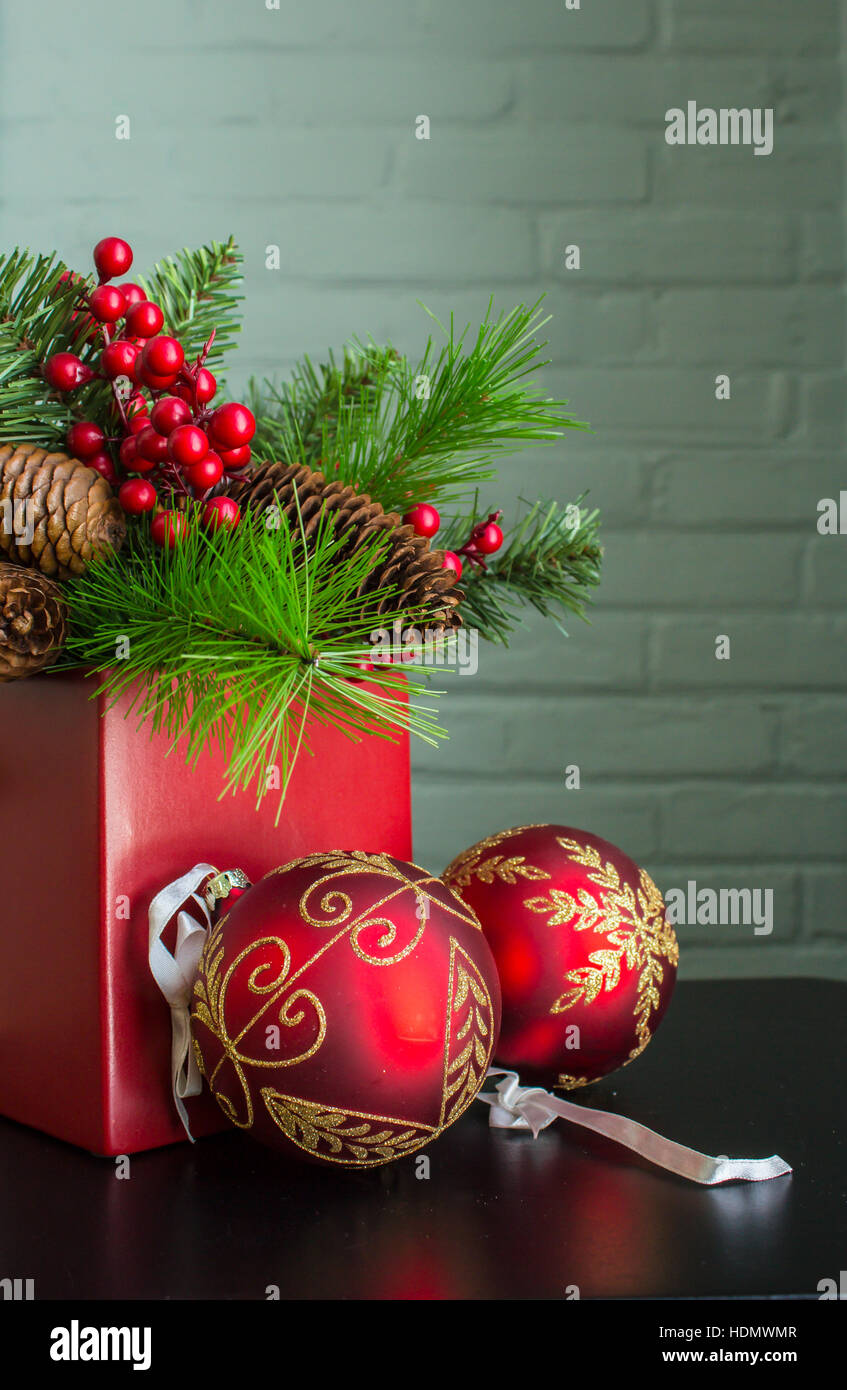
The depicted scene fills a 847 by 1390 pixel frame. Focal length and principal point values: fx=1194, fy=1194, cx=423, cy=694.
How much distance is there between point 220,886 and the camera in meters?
0.46

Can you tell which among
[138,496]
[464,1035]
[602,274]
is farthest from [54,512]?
[602,274]

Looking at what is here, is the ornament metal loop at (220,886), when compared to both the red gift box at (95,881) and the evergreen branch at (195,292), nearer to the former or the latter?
the red gift box at (95,881)

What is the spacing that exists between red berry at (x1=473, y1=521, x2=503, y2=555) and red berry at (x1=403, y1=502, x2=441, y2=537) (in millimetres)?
51

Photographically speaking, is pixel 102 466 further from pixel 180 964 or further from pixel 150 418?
pixel 180 964

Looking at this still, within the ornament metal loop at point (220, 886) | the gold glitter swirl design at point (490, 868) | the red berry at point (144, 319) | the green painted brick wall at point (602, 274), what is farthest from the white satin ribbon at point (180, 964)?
the green painted brick wall at point (602, 274)

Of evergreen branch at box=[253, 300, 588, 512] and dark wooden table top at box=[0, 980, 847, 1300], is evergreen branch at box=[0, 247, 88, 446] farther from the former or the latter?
dark wooden table top at box=[0, 980, 847, 1300]

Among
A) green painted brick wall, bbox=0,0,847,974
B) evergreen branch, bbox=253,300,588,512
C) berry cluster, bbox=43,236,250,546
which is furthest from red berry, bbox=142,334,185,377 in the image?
green painted brick wall, bbox=0,0,847,974

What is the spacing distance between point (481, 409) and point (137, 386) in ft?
0.47

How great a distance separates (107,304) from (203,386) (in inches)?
2.0

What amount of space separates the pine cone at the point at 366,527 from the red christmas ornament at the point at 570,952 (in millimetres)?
118

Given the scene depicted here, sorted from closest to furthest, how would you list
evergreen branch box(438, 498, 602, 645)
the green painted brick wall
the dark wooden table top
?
the dark wooden table top < evergreen branch box(438, 498, 602, 645) < the green painted brick wall

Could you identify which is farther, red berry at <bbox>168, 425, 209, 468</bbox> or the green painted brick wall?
the green painted brick wall

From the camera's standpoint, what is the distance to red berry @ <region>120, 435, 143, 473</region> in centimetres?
47
